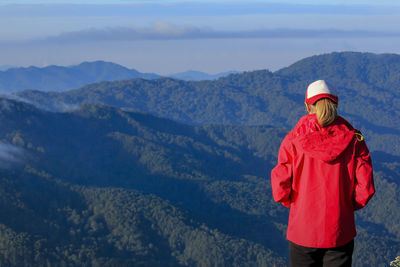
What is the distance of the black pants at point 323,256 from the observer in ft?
19.4

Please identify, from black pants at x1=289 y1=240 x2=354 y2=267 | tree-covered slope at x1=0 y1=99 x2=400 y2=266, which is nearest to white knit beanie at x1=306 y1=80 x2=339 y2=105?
black pants at x1=289 y1=240 x2=354 y2=267

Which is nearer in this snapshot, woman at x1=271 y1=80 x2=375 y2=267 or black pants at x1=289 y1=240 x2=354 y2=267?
woman at x1=271 y1=80 x2=375 y2=267

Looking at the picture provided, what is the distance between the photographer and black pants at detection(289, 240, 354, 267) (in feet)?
19.4

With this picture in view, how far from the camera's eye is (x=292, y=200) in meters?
6.10

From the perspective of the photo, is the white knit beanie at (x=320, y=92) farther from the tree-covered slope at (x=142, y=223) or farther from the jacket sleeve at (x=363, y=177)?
the tree-covered slope at (x=142, y=223)

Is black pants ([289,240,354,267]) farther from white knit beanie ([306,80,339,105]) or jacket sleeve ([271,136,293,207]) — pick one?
white knit beanie ([306,80,339,105])

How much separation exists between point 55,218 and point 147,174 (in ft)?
234

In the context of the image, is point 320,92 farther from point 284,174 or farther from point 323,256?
point 323,256

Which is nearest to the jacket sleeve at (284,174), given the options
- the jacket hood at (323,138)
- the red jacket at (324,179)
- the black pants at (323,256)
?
the red jacket at (324,179)

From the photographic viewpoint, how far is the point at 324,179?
5.84 m

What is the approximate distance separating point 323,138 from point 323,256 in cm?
158

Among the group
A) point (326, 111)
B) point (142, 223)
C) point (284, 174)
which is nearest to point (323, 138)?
point (326, 111)

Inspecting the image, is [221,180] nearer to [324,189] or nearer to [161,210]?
[161,210]

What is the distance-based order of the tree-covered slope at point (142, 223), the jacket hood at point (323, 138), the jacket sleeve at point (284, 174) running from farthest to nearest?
the tree-covered slope at point (142, 223) → the jacket sleeve at point (284, 174) → the jacket hood at point (323, 138)
